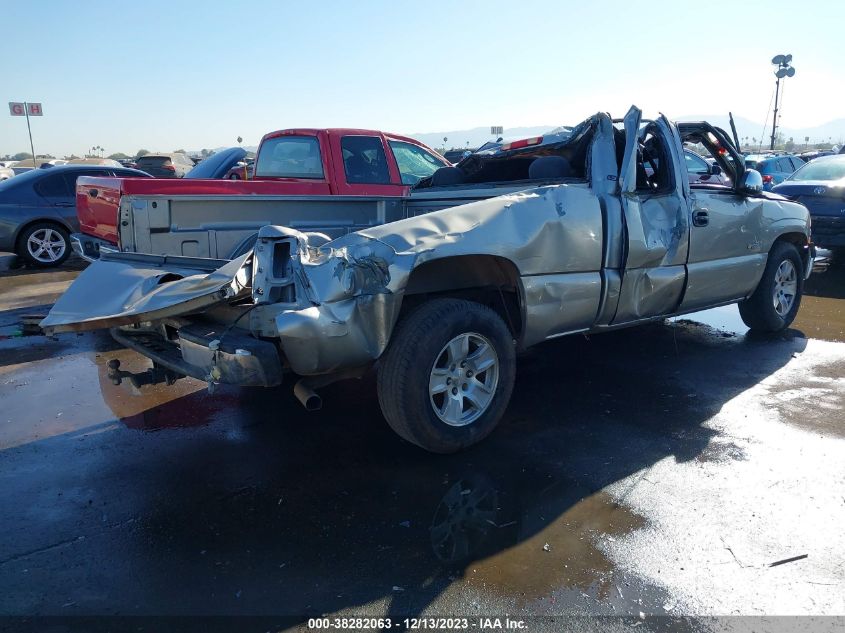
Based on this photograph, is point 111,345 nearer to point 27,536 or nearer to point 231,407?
point 231,407

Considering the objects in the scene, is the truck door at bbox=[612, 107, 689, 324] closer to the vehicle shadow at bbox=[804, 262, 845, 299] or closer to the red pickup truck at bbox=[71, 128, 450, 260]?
the red pickup truck at bbox=[71, 128, 450, 260]

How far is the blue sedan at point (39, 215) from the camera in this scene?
10258 millimetres

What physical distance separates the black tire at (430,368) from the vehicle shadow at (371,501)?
185mm

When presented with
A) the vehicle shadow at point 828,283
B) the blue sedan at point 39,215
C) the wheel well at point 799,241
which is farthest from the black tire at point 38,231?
the vehicle shadow at point 828,283

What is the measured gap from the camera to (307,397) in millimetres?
3311

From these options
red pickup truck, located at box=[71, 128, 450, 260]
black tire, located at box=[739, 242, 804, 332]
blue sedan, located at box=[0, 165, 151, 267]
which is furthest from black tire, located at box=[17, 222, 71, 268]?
black tire, located at box=[739, 242, 804, 332]

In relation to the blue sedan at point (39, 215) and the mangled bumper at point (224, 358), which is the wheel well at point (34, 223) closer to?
the blue sedan at point (39, 215)

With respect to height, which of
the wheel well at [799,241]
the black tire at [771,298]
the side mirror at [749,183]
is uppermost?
the side mirror at [749,183]

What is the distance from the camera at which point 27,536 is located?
Answer: 298 cm

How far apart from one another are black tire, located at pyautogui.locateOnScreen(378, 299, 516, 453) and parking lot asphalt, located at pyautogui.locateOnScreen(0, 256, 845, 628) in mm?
185

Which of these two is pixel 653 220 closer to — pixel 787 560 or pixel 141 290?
pixel 787 560

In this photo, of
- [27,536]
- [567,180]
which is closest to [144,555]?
[27,536]

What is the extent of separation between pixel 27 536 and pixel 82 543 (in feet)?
0.95

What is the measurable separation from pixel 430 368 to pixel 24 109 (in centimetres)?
3363
